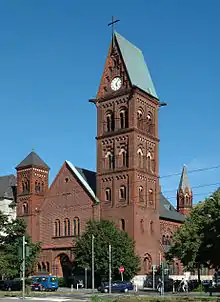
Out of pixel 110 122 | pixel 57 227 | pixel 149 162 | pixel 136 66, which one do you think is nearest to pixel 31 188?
pixel 57 227

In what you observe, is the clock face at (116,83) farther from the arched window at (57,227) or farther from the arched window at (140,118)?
the arched window at (57,227)

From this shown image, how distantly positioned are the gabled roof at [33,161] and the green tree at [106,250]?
71.9 feet

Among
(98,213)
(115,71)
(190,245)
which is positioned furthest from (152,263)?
(115,71)

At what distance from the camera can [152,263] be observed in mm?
85938

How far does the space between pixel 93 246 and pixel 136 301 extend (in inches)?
1589

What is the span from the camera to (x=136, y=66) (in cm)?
9181

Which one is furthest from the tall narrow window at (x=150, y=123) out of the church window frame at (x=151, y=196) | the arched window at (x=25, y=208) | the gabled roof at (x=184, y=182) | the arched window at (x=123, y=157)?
the gabled roof at (x=184, y=182)

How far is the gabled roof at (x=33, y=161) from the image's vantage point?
9875cm

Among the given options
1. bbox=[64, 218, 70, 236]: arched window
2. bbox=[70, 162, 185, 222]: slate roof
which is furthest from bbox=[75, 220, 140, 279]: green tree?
bbox=[70, 162, 185, 222]: slate roof

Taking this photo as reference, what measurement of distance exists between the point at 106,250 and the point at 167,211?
1052 inches

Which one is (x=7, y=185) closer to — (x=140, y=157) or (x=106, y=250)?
(x=140, y=157)

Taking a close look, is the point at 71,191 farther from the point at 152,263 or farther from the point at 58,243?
the point at 152,263

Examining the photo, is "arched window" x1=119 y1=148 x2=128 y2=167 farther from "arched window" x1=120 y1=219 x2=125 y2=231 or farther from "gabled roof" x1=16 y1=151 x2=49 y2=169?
"gabled roof" x1=16 y1=151 x2=49 y2=169

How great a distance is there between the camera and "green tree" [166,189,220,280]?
2360 inches
